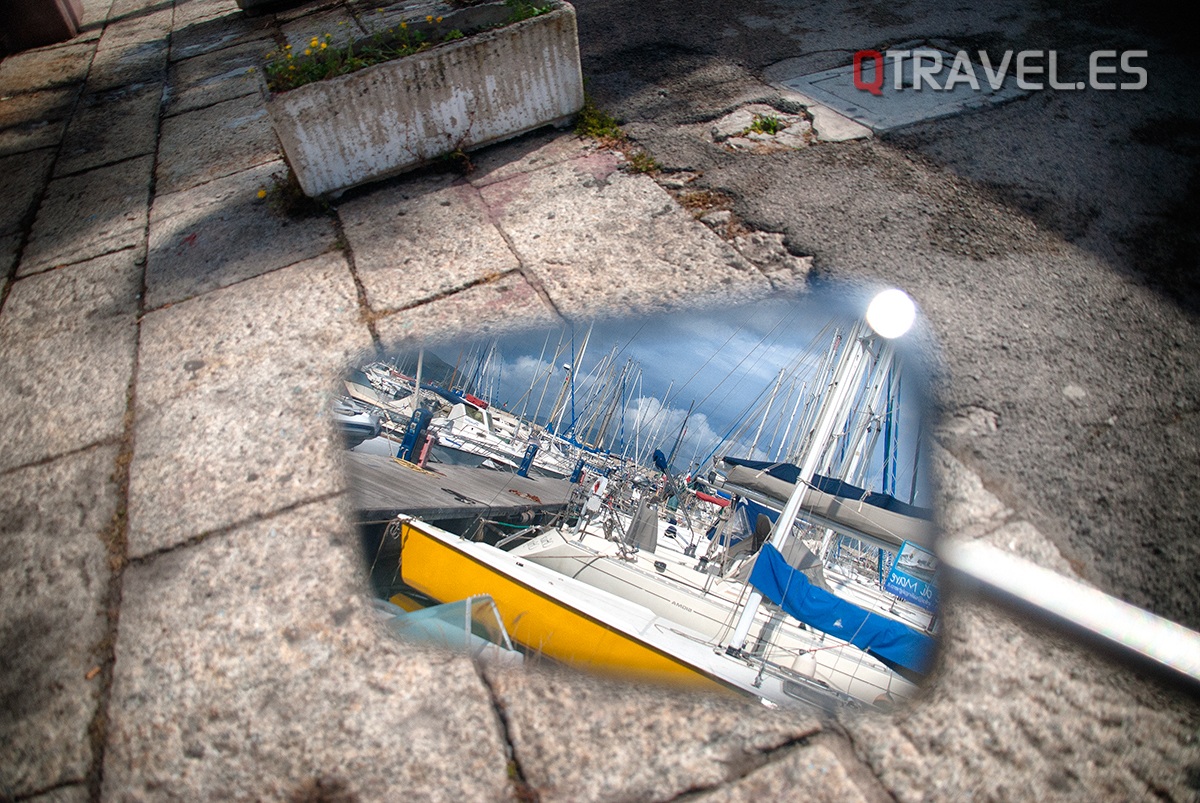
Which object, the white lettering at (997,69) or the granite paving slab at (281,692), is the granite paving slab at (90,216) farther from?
the white lettering at (997,69)

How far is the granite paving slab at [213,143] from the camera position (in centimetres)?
449

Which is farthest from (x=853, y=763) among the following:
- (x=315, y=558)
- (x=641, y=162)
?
(x=641, y=162)

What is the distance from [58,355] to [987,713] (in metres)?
3.92

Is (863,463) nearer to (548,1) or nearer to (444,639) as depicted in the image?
(444,639)

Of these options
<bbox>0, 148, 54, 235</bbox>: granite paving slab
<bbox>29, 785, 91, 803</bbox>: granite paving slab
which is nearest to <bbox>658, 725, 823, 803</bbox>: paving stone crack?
<bbox>29, 785, 91, 803</bbox>: granite paving slab

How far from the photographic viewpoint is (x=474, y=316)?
303 cm

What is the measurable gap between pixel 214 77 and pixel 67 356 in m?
4.25

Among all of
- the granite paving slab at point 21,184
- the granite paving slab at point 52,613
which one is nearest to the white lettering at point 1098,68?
the granite paving slab at point 52,613

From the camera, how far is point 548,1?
4117 millimetres

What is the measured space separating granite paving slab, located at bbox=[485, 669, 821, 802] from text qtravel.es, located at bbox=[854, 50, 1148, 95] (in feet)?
14.3

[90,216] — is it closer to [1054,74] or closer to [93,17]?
[1054,74]

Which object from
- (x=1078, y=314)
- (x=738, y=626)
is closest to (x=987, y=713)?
(x=738, y=626)

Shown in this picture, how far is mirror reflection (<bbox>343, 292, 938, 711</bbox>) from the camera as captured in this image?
6.18 ft

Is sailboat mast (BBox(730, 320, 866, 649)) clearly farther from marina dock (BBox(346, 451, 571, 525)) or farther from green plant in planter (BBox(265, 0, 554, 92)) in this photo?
green plant in planter (BBox(265, 0, 554, 92))
